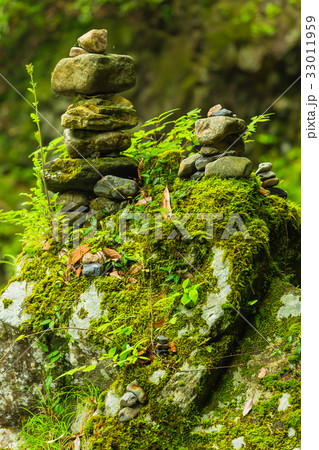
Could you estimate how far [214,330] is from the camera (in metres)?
2.35

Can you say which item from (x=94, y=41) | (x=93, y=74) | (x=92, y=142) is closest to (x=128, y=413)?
(x=92, y=142)

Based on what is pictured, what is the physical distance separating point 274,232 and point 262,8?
Result: 6103mm

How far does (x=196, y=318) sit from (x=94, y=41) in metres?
2.23

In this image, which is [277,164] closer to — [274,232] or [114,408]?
[274,232]

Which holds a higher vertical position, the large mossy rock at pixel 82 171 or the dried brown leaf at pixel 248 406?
the large mossy rock at pixel 82 171

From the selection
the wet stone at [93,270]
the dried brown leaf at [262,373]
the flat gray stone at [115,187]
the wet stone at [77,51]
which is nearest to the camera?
the dried brown leaf at [262,373]

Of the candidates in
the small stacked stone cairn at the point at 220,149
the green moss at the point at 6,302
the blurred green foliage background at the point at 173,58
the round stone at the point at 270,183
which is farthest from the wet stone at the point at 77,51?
the blurred green foliage background at the point at 173,58

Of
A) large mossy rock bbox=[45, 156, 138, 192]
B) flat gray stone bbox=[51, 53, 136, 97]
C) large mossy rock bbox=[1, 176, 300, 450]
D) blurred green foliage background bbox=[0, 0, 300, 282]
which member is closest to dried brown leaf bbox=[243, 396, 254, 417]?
large mossy rock bbox=[1, 176, 300, 450]

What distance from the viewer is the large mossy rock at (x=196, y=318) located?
6.93ft

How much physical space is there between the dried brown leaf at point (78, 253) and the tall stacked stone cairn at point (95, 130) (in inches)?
12.9

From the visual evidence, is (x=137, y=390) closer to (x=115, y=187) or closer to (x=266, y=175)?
(x=115, y=187)

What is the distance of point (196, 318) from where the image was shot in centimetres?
243

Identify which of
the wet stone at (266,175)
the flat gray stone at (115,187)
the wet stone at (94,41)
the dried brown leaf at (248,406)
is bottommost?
the dried brown leaf at (248,406)

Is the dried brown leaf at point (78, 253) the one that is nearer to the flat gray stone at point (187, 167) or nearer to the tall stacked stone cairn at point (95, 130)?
the tall stacked stone cairn at point (95, 130)
